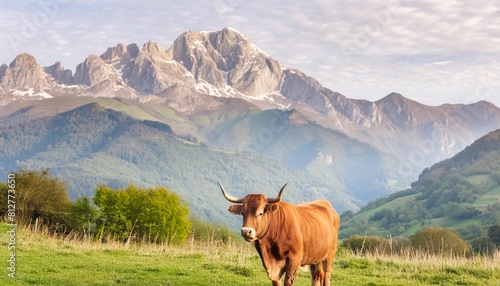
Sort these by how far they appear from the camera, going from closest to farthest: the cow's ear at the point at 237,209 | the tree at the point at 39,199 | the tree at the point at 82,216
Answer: the cow's ear at the point at 237,209
the tree at the point at 39,199
the tree at the point at 82,216

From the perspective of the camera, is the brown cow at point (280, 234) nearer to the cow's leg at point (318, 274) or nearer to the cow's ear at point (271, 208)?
the cow's ear at point (271, 208)

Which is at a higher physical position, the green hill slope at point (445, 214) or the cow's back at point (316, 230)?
the green hill slope at point (445, 214)

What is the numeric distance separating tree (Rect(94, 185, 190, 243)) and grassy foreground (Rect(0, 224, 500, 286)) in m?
15.2

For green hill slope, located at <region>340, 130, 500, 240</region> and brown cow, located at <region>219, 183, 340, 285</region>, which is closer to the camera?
brown cow, located at <region>219, 183, 340, 285</region>

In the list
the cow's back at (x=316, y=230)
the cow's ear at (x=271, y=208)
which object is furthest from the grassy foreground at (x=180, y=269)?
the cow's ear at (x=271, y=208)

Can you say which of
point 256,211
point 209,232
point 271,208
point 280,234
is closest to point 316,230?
point 280,234

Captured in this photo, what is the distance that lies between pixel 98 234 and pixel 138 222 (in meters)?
3.47

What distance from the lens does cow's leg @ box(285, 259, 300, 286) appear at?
1277 centimetres

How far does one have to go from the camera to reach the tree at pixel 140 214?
41.6 m

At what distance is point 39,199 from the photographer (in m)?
41.7

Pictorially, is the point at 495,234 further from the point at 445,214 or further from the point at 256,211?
the point at 445,214

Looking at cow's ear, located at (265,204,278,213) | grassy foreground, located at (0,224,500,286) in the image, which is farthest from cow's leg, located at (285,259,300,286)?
grassy foreground, located at (0,224,500,286)

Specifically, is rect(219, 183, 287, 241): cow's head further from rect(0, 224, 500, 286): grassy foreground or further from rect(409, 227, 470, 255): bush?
rect(409, 227, 470, 255): bush

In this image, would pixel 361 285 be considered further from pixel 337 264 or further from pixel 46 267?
pixel 46 267
